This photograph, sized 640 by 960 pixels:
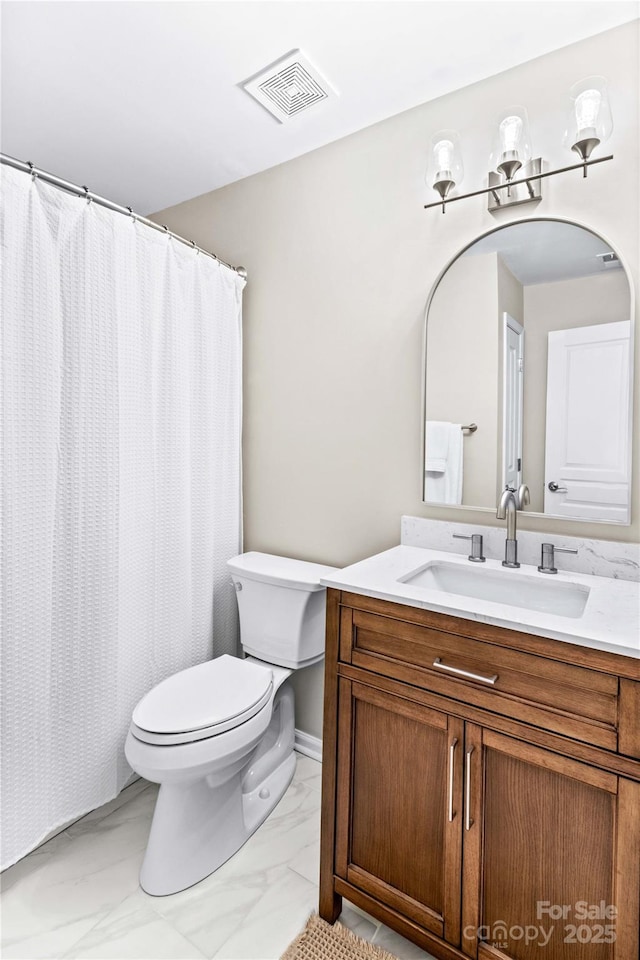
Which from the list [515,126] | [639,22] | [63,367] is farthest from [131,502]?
[639,22]

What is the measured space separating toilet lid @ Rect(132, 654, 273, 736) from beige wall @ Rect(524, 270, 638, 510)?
1.06 metres

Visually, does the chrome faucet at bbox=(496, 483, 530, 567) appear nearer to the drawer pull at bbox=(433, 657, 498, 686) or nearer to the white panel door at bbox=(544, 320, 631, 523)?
the white panel door at bbox=(544, 320, 631, 523)

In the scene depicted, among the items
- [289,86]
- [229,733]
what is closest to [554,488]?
[229,733]

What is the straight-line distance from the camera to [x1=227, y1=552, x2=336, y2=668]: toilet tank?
71.4 inches

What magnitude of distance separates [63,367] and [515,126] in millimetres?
1534

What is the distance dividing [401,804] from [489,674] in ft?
1.39

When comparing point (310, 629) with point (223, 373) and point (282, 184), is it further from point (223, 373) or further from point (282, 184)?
point (282, 184)

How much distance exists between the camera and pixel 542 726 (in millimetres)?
1003

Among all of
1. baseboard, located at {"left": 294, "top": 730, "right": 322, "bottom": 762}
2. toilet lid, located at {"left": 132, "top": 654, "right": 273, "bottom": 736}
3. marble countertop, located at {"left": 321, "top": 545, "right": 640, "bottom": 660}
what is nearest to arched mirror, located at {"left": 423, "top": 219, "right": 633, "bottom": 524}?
marble countertop, located at {"left": 321, "top": 545, "right": 640, "bottom": 660}

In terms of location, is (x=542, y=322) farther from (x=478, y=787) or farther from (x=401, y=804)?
(x=401, y=804)

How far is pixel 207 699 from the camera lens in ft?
5.03

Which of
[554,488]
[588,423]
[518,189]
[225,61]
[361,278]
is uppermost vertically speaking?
[225,61]

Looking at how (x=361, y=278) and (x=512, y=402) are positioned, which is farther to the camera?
(x=361, y=278)

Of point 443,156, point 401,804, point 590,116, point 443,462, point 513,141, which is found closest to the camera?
point 401,804
